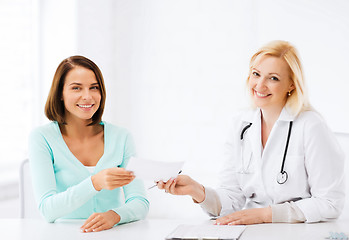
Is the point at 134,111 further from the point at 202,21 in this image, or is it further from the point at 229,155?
the point at 229,155

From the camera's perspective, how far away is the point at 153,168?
1815 mm

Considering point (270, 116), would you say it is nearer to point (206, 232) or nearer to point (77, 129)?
point (206, 232)

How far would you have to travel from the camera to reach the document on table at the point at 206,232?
1696 mm

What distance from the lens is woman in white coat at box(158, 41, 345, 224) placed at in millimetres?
1998

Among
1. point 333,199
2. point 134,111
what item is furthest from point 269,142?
point 134,111

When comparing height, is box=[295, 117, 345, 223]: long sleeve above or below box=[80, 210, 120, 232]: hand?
above

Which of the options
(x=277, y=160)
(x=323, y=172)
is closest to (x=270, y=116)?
(x=277, y=160)

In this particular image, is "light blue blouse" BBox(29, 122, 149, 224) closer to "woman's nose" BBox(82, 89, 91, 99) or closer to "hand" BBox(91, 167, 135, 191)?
"hand" BBox(91, 167, 135, 191)

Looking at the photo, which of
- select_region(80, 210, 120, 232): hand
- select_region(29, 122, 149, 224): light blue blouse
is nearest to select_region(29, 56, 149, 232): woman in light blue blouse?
select_region(29, 122, 149, 224): light blue blouse

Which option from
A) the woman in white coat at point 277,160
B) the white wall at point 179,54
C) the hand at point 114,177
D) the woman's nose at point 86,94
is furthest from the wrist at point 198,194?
the white wall at point 179,54

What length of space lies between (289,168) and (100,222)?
0.86 m

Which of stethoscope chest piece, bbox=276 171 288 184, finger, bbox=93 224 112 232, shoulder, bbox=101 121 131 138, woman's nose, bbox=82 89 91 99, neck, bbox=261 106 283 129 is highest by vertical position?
woman's nose, bbox=82 89 91 99

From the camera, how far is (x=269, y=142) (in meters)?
2.21

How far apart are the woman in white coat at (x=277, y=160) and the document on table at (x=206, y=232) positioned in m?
0.09
